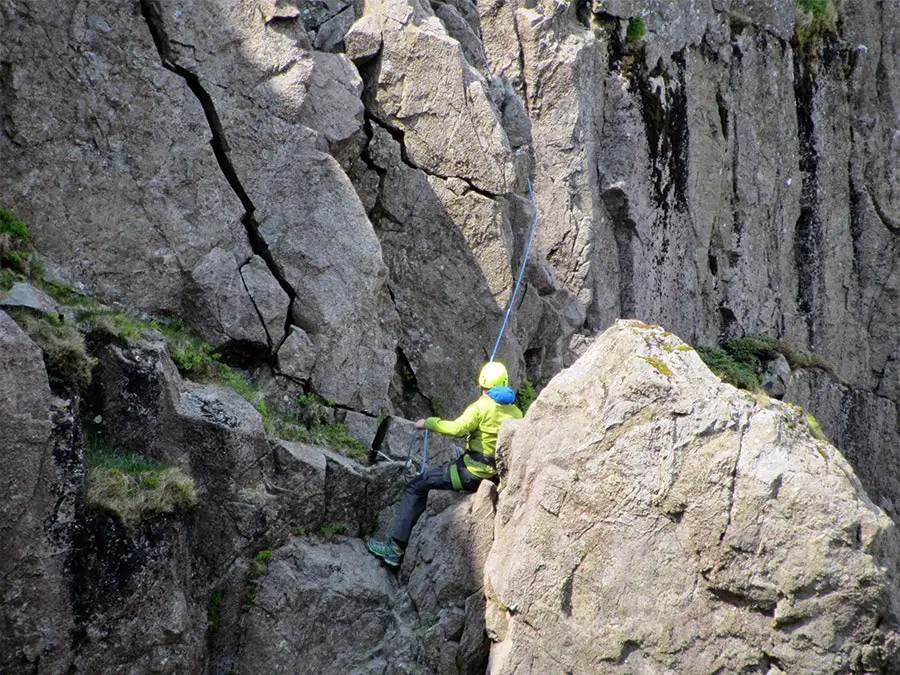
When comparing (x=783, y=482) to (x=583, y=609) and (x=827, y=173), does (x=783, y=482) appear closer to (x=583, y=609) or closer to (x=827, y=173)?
(x=583, y=609)

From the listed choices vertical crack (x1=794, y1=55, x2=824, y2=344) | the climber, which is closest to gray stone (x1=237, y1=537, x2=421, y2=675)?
the climber

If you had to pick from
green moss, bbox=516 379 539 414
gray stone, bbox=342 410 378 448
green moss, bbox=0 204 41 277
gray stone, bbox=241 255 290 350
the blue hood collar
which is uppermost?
green moss, bbox=0 204 41 277

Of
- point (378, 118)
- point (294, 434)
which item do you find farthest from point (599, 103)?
point (294, 434)

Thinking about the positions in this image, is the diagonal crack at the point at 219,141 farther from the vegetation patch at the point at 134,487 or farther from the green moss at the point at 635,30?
the green moss at the point at 635,30

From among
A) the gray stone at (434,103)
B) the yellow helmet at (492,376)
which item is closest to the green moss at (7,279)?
the yellow helmet at (492,376)

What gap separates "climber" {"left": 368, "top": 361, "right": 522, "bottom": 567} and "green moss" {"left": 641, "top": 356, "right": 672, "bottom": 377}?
1971mm

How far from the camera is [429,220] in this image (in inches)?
539

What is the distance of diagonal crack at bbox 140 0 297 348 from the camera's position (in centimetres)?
1102

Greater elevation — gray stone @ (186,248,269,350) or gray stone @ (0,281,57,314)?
gray stone @ (0,281,57,314)

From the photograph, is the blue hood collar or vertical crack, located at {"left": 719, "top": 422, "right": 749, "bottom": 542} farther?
the blue hood collar

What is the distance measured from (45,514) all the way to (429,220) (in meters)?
7.38

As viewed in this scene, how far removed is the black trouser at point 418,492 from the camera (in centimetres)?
1027

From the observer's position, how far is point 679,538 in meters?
8.23

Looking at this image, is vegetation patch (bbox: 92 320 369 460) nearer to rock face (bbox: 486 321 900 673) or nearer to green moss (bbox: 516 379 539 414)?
rock face (bbox: 486 321 900 673)
